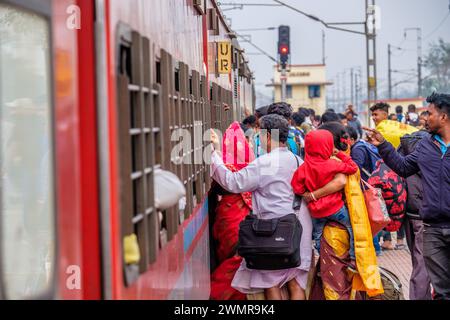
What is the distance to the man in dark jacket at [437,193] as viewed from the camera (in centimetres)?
642

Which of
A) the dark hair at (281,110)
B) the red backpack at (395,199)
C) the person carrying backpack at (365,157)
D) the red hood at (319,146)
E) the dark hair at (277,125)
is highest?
the dark hair at (281,110)

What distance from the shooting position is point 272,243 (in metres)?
6.29

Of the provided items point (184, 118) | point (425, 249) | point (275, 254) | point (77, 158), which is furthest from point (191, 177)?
point (77, 158)

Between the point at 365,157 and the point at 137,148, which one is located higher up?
the point at 137,148

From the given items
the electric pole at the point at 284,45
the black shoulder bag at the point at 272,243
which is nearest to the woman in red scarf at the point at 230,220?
the black shoulder bag at the point at 272,243

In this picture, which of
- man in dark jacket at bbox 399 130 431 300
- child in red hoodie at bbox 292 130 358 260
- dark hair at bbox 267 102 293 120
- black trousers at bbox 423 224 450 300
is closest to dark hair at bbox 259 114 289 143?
child in red hoodie at bbox 292 130 358 260

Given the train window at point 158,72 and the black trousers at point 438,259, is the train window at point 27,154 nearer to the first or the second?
the train window at point 158,72

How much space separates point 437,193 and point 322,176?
33.6 inches

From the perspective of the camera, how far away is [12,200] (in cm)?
417

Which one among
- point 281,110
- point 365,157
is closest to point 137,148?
point 281,110

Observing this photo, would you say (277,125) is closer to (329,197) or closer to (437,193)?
(329,197)

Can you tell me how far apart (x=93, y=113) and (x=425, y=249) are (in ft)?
13.8

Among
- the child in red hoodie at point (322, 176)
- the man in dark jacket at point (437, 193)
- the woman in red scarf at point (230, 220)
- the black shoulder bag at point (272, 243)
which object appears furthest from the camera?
the woman in red scarf at point (230, 220)

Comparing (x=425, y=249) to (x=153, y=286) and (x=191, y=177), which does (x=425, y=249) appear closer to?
(x=191, y=177)
